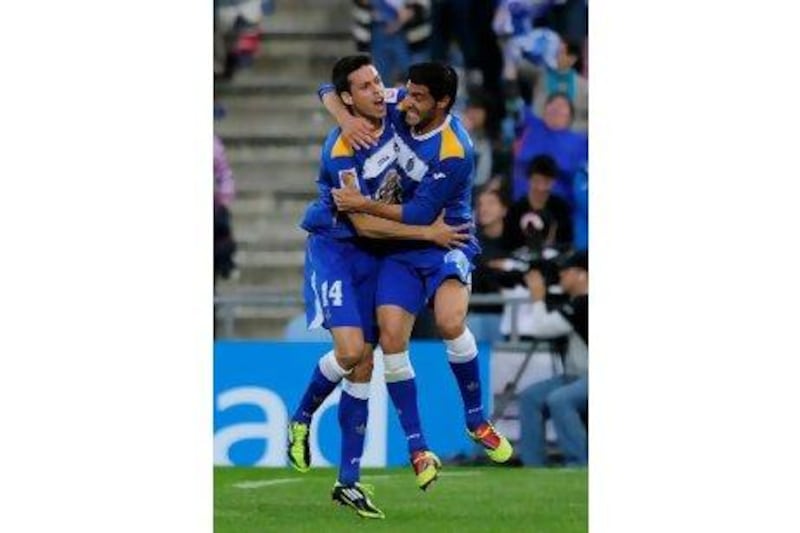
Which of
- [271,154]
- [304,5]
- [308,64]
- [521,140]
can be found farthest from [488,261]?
[304,5]

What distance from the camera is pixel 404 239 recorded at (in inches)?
348

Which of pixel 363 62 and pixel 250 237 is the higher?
pixel 363 62

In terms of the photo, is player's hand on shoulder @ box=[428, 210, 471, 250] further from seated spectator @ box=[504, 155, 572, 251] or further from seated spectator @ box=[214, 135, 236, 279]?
seated spectator @ box=[214, 135, 236, 279]

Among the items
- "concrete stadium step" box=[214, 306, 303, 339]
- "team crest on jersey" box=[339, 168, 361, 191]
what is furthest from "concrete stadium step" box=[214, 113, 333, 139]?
"concrete stadium step" box=[214, 306, 303, 339]

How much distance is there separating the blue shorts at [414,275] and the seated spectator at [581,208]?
0.57 meters

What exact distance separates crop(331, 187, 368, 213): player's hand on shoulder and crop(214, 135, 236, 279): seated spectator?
437 mm

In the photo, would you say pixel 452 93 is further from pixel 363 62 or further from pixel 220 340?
pixel 220 340

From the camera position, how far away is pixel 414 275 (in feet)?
29.2

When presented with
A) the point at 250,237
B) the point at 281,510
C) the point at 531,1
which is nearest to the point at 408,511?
the point at 281,510

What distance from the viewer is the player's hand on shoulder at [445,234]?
889 cm

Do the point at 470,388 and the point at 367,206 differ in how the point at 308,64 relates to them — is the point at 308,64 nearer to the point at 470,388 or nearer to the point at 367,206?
the point at 367,206

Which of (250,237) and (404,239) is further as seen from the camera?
(250,237)

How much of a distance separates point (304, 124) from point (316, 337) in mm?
766

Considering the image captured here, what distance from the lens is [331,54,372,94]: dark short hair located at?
350 inches
